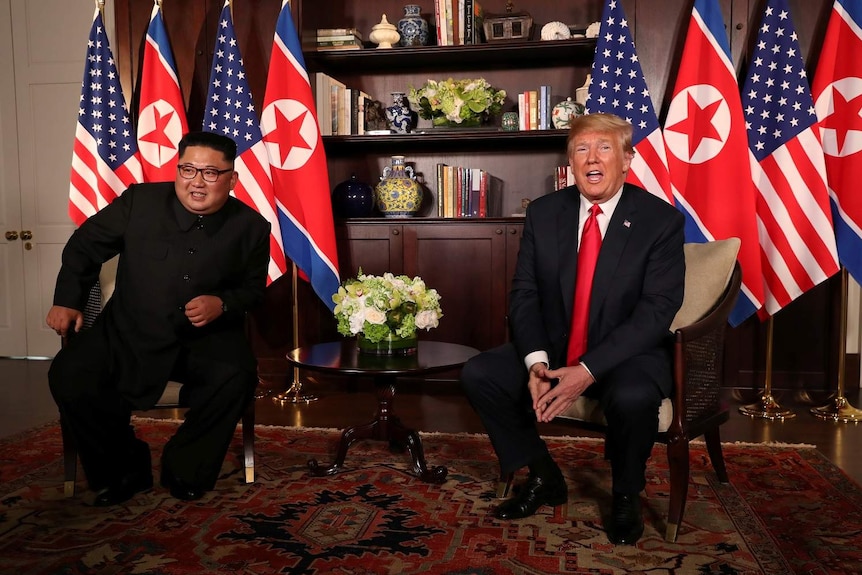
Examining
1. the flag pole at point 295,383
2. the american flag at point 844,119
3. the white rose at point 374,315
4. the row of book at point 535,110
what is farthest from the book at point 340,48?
the american flag at point 844,119

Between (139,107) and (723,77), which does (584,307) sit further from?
(139,107)

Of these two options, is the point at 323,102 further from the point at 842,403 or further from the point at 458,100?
the point at 842,403

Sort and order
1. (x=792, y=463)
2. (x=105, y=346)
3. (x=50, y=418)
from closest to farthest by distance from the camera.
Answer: (x=105, y=346) → (x=792, y=463) → (x=50, y=418)

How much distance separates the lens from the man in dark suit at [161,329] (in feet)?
9.04

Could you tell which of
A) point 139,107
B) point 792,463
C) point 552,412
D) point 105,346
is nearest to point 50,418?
point 105,346

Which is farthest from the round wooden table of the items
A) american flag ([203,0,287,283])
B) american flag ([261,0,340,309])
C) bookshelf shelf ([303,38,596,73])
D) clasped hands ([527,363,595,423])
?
bookshelf shelf ([303,38,596,73])

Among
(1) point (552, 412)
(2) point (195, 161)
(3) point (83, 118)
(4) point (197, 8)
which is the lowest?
(1) point (552, 412)

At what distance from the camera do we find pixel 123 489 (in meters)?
2.77

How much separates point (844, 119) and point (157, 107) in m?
3.72

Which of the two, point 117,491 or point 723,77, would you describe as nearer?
point 117,491

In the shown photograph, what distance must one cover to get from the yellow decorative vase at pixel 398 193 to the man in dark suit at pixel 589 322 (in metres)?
2.05

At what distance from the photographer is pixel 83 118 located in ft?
15.2

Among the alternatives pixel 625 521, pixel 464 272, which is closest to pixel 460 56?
pixel 464 272

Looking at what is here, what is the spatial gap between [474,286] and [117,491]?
2.43 m
